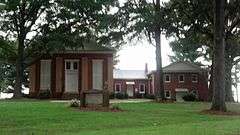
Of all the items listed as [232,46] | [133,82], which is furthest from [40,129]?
[133,82]

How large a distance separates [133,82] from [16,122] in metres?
74.7

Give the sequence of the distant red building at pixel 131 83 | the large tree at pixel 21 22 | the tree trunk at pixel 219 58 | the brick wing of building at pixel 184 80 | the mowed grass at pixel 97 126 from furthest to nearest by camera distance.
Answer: the distant red building at pixel 131 83
the brick wing of building at pixel 184 80
the large tree at pixel 21 22
the tree trunk at pixel 219 58
the mowed grass at pixel 97 126

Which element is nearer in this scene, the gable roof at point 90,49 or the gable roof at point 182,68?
the gable roof at point 90,49

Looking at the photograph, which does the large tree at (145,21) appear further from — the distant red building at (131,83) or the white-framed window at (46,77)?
the distant red building at (131,83)

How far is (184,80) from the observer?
87188 millimetres

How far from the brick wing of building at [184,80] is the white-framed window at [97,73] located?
93.2 feet

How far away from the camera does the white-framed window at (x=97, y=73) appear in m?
59.0

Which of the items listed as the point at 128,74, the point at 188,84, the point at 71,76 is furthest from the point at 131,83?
the point at 71,76

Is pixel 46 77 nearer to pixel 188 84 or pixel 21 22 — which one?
pixel 21 22

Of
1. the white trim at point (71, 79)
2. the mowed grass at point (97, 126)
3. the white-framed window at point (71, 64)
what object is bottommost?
the mowed grass at point (97, 126)

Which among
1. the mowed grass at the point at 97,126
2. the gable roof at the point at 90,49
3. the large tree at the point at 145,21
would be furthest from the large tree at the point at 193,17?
the mowed grass at the point at 97,126

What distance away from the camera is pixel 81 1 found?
178 ft

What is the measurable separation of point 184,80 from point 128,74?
1406 cm

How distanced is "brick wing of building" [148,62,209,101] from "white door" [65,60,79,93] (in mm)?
28652
